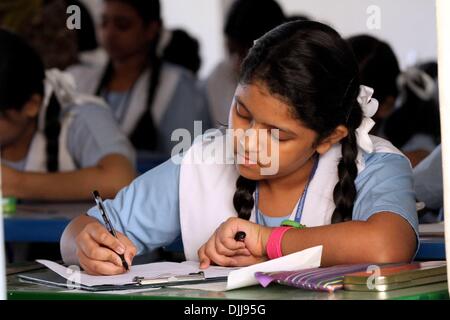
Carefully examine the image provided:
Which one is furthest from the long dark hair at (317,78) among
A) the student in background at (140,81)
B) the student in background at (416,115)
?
the student in background at (140,81)

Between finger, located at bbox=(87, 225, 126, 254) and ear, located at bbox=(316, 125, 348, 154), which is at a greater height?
ear, located at bbox=(316, 125, 348, 154)

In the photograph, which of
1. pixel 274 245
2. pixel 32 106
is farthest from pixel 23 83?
pixel 274 245

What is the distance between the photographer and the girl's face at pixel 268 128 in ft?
6.27

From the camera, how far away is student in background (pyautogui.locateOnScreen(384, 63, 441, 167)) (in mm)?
4215

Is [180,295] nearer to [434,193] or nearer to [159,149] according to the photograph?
[434,193]

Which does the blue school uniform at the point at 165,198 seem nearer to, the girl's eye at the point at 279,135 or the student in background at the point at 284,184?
the student in background at the point at 284,184

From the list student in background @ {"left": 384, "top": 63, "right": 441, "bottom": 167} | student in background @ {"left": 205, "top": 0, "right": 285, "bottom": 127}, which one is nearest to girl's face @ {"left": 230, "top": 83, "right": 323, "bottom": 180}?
student in background @ {"left": 205, "top": 0, "right": 285, "bottom": 127}

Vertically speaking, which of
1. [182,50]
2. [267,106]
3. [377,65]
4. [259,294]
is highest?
[182,50]

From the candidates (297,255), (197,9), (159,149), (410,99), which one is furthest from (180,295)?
(197,9)

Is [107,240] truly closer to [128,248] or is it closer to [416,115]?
[128,248]

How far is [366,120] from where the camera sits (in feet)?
6.60

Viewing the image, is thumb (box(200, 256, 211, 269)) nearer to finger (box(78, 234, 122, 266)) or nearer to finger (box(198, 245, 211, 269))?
finger (box(198, 245, 211, 269))

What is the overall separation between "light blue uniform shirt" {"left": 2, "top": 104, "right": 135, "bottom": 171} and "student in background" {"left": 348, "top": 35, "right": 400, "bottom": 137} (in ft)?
2.71

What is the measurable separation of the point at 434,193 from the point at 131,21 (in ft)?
7.59
